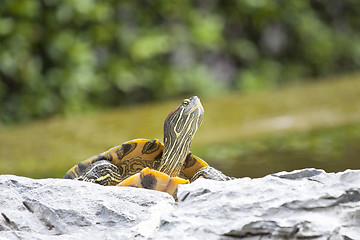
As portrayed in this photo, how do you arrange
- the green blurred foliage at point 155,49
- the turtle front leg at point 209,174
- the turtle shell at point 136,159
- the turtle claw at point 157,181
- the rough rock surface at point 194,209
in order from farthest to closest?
the green blurred foliage at point 155,49 → the turtle shell at point 136,159 → the turtle front leg at point 209,174 → the turtle claw at point 157,181 → the rough rock surface at point 194,209

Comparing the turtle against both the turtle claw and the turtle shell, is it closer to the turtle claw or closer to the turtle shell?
the turtle shell

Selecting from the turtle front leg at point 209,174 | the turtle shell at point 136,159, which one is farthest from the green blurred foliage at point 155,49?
the turtle front leg at point 209,174

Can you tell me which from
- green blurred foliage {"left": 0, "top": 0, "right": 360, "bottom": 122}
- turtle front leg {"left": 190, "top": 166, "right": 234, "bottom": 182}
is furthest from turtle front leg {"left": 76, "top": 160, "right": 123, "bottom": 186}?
green blurred foliage {"left": 0, "top": 0, "right": 360, "bottom": 122}

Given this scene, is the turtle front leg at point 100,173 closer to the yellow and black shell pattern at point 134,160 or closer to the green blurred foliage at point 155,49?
the yellow and black shell pattern at point 134,160

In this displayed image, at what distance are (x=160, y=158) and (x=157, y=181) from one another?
0.33 metres

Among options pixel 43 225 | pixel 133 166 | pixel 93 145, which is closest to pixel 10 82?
pixel 93 145

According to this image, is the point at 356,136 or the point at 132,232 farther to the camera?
the point at 356,136

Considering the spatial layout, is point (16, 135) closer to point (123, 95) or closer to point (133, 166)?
point (123, 95)

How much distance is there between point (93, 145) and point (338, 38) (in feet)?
17.8

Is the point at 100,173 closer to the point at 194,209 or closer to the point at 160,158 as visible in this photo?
the point at 160,158

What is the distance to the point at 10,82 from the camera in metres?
5.40

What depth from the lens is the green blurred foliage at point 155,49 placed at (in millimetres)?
5426

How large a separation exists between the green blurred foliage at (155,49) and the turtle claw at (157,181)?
13.3ft

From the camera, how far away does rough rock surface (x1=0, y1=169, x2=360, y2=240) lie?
3.88 feet
